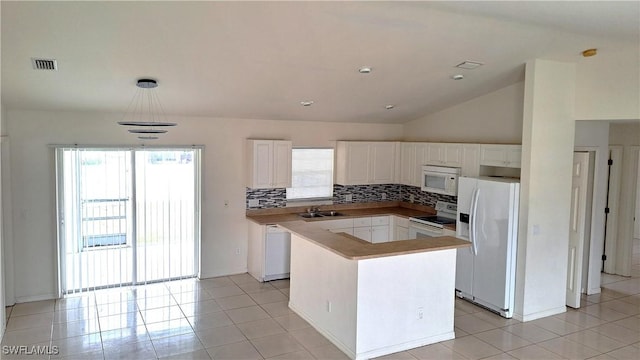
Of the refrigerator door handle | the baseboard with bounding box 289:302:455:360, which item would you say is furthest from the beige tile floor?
the refrigerator door handle

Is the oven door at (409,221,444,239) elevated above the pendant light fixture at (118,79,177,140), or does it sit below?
below

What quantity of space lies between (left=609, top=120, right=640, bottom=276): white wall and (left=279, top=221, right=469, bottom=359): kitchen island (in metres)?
4.16

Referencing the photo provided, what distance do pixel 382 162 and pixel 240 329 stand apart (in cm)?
398

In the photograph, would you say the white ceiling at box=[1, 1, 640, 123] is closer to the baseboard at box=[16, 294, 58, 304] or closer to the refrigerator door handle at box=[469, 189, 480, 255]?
the refrigerator door handle at box=[469, 189, 480, 255]

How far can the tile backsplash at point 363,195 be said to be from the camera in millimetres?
7711

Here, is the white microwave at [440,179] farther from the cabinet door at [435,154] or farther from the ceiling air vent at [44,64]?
the ceiling air vent at [44,64]

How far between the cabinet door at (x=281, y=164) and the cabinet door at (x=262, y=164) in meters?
0.07

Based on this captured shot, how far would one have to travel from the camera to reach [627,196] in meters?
7.75

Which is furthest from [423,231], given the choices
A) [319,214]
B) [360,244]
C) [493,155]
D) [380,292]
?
[380,292]

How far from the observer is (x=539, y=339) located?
528 centimetres

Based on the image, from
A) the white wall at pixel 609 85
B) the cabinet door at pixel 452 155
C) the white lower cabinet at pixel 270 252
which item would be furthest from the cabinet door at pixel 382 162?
the white wall at pixel 609 85

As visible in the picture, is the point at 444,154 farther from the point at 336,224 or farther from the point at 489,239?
the point at 336,224

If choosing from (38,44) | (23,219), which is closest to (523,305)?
(38,44)

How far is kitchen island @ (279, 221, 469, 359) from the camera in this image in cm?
472
